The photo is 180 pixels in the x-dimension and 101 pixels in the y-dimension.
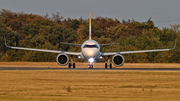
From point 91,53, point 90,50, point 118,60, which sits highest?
point 90,50

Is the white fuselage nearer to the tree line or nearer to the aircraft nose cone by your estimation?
the aircraft nose cone

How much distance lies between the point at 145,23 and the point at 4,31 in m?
46.7

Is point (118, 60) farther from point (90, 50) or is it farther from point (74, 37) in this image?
point (74, 37)

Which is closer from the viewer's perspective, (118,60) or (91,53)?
(91,53)

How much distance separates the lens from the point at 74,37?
88438 millimetres

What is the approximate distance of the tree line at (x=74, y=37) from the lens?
222 feet

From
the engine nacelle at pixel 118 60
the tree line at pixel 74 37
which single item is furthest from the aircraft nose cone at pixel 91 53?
the tree line at pixel 74 37

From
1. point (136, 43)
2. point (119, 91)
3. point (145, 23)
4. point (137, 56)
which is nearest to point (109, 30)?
point (145, 23)

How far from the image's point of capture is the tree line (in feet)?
222

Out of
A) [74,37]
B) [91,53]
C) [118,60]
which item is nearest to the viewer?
[91,53]

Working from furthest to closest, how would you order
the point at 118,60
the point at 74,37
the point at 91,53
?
the point at 74,37
the point at 118,60
the point at 91,53

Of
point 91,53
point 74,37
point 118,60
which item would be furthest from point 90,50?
point 74,37

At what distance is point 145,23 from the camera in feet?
351

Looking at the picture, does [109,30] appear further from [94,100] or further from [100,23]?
[94,100]
